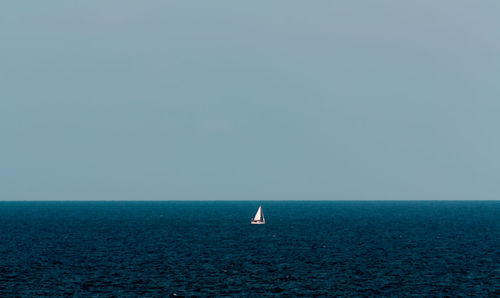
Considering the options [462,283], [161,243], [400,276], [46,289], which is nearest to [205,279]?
[46,289]

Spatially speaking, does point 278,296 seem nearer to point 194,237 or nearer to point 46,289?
point 46,289

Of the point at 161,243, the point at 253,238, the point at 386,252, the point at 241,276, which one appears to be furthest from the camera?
the point at 253,238

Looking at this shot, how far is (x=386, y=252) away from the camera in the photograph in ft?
344

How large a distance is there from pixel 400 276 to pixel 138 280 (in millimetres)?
32433

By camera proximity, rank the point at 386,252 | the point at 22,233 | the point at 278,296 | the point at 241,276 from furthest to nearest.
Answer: the point at 22,233 → the point at 386,252 → the point at 241,276 → the point at 278,296

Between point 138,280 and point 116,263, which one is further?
point 116,263

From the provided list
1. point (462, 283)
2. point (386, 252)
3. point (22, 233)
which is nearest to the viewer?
point (462, 283)

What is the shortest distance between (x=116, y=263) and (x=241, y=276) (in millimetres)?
21621

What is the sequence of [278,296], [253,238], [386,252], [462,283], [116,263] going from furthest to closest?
[253,238], [386,252], [116,263], [462,283], [278,296]

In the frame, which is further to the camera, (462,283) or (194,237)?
(194,237)

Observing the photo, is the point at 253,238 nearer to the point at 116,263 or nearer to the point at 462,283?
the point at 116,263

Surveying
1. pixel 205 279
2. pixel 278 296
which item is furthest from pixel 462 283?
pixel 205 279

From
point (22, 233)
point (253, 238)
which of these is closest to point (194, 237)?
point (253, 238)

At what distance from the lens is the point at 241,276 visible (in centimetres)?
7831
